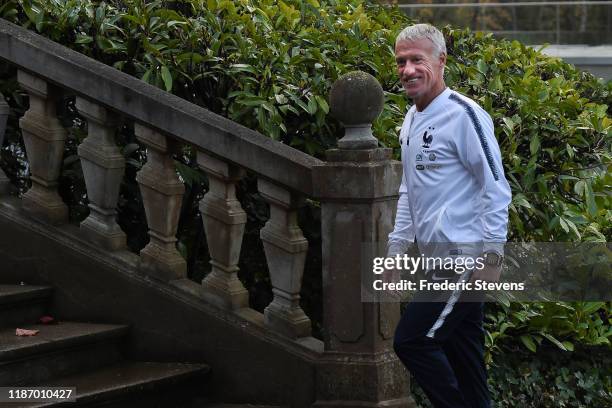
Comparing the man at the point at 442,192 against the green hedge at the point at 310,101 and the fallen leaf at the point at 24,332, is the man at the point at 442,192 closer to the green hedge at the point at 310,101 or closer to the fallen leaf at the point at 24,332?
the green hedge at the point at 310,101

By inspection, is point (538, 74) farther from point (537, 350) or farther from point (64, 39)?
point (64, 39)

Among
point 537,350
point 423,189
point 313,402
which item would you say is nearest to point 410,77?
point 423,189

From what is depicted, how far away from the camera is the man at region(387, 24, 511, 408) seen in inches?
220

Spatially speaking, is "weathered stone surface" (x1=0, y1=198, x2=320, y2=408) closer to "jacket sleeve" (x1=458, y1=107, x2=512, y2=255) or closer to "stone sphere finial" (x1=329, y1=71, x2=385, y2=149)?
"stone sphere finial" (x1=329, y1=71, x2=385, y2=149)

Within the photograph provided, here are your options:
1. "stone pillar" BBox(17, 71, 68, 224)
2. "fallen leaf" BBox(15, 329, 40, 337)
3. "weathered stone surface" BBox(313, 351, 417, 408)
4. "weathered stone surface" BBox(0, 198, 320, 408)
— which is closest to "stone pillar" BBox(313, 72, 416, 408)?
"weathered stone surface" BBox(313, 351, 417, 408)

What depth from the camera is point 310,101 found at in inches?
281

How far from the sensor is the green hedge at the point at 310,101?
729 cm

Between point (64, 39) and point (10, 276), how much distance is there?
1.43 metres

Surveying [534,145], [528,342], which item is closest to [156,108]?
[534,145]

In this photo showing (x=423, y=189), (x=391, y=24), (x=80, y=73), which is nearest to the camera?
(x=423, y=189)

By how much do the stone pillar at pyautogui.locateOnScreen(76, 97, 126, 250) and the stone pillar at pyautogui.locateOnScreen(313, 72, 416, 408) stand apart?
3.95 feet

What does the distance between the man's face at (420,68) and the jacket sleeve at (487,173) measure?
22 cm

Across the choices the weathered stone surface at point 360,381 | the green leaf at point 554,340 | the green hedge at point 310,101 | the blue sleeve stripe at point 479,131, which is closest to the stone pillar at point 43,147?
the green hedge at point 310,101

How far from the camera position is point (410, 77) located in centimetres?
577
